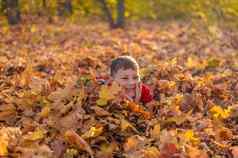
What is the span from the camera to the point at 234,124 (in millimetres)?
7211

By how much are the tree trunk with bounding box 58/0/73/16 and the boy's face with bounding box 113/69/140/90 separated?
761 inches

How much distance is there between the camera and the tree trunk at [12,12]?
2186cm

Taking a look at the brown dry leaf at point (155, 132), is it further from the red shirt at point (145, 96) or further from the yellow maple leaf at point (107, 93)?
the red shirt at point (145, 96)

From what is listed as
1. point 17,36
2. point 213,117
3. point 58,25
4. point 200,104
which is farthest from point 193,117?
point 58,25

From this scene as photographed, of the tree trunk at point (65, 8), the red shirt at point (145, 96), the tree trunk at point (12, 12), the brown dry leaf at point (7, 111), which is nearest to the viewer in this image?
the brown dry leaf at point (7, 111)

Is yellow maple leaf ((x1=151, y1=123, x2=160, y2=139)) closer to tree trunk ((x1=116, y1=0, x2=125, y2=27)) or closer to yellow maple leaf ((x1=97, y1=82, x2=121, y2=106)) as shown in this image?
yellow maple leaf ((x1=97, y1=82, x2=121, y2=106))

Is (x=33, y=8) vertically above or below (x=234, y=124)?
above

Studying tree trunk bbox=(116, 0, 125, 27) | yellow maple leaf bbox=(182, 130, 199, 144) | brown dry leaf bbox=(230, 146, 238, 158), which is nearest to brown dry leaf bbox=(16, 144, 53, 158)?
yellow maple leaf bbox=(182, 130, 199, 144)

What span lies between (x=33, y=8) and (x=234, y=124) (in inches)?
792

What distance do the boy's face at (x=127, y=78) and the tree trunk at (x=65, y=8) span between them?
63.4ft

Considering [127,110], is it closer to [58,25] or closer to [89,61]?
[89,61]

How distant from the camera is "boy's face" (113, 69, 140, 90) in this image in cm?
736

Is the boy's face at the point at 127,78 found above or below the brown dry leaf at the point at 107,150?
above

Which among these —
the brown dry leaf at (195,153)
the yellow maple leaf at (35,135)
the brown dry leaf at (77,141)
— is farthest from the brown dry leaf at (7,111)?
the brown dry leaf at (195,153)
